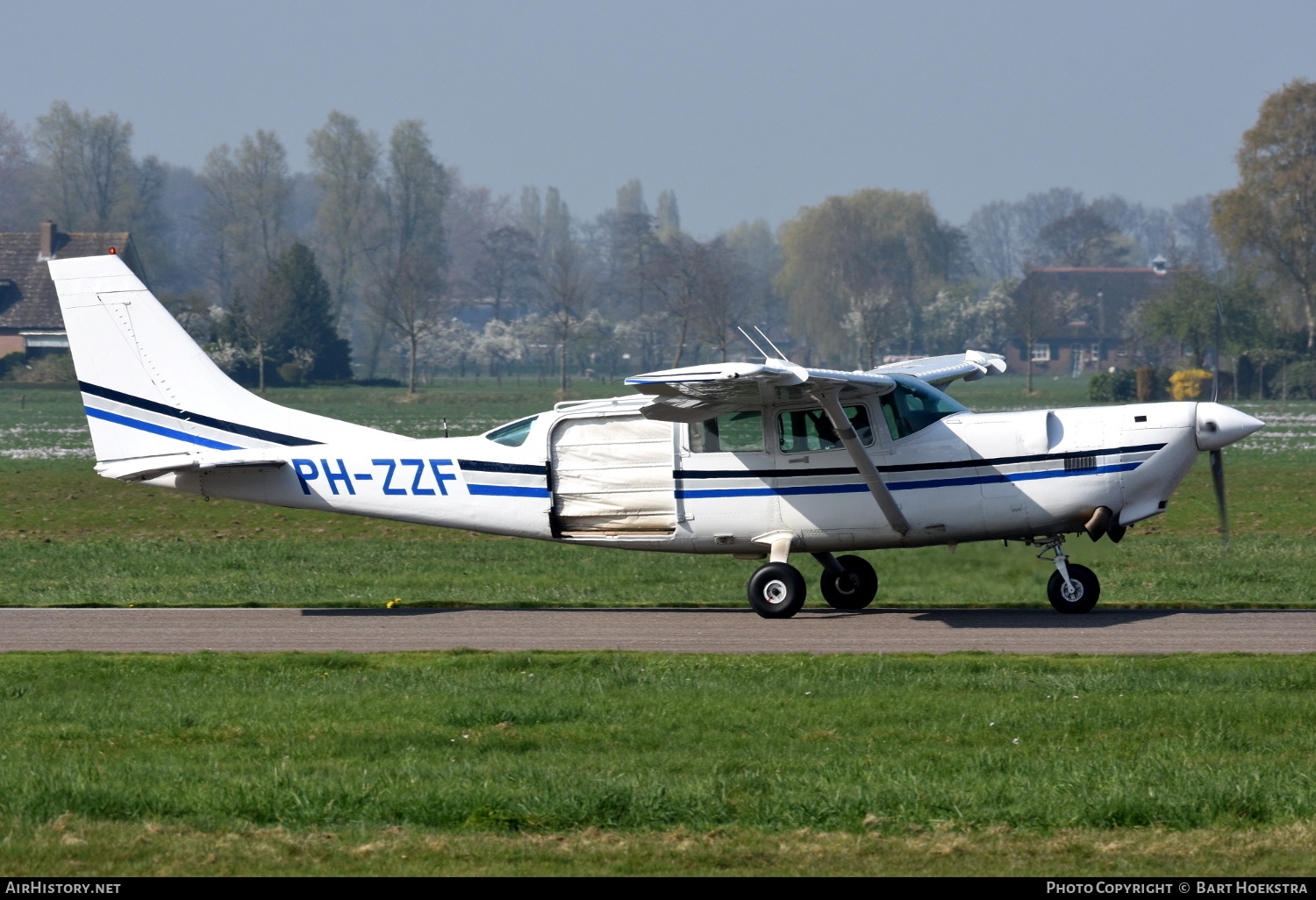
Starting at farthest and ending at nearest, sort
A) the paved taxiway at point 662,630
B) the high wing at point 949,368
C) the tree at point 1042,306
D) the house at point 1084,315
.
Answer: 1. the house at point 1084,315
2. the tree at point 1042,306
3. the high wing at point 949,368
4. the paved taxiway at point 662,630

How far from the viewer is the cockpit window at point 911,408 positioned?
1497 centimetres

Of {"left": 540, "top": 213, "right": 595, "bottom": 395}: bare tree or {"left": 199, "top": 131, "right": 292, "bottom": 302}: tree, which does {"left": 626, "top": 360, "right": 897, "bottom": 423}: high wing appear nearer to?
{"left": 540, "top": 213, "right": 595, "bottom": 395}: bare tree

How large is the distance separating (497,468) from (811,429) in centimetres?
346

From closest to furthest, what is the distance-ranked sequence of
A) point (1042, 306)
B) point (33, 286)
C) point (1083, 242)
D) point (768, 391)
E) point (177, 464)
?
point (768, 391) → point (177, 464) → point (33, 286) → point (1042, 306) → point (1083, 242)

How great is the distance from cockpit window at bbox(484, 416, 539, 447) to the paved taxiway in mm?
1867

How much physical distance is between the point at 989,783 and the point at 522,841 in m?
2.70

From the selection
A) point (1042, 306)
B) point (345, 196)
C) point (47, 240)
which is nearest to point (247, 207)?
point (345, 196)

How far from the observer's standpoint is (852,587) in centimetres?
1612

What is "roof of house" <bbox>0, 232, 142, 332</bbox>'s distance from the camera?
3600 inches

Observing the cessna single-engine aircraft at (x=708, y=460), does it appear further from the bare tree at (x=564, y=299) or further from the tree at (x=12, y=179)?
the tree at (x=12, y=179)

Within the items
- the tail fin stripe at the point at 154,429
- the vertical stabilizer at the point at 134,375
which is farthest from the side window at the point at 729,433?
the tail fin stripe at the point at 154,429

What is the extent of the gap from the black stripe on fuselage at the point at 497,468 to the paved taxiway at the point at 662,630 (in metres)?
1.55

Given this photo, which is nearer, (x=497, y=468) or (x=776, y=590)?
(x=776, y=590)

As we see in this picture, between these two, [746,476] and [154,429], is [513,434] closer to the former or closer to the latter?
[746,476]
